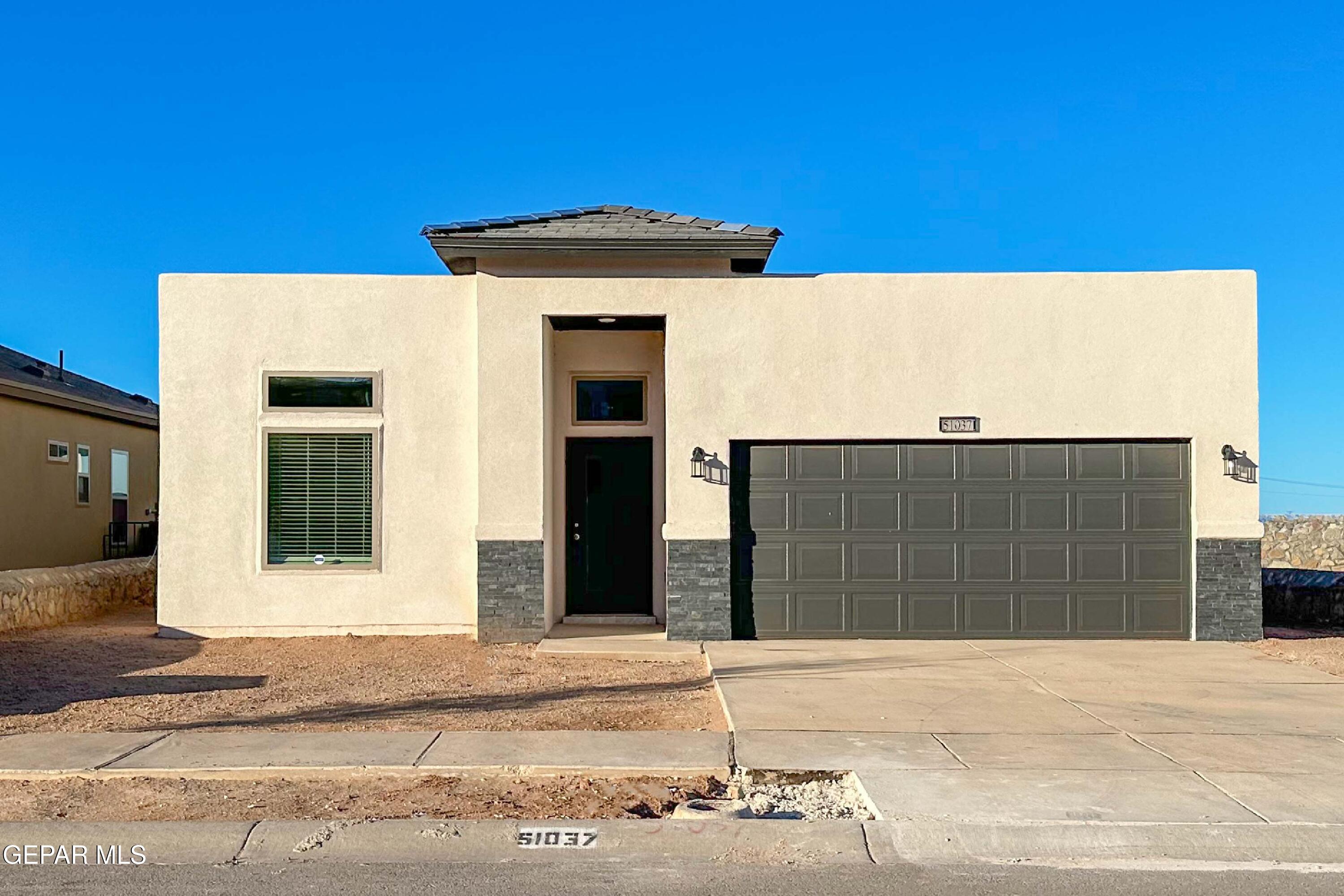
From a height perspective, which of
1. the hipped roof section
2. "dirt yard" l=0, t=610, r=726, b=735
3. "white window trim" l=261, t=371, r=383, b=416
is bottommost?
"dirt yard" l=0, t=610, r=726, b=735

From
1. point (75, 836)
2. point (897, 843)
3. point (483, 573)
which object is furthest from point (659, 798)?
point (483, 573)

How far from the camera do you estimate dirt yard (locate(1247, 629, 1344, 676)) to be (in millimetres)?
11539

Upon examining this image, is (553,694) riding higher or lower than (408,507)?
lower

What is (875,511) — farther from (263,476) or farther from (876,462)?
(263,476)

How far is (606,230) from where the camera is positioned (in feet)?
42.7

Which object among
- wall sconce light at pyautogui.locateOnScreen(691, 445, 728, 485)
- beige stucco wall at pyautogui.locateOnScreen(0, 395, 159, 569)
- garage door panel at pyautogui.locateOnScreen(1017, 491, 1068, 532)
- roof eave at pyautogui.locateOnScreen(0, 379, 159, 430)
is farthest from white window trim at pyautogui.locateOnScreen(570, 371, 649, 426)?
beige stucco wall at pyautogui.locateOnScreen(0, 395, 159, 569)

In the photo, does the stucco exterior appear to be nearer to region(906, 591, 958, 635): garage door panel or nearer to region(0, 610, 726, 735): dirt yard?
region(0, 610, 726, 735): dirt yard

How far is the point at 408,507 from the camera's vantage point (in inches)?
520

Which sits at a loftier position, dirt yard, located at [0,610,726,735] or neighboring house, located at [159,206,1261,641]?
neighboring house, located at [159,206,1261,641]

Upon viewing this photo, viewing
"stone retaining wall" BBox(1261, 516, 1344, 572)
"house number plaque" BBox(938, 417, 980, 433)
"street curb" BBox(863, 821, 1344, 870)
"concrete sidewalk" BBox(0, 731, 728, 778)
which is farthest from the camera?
"stone retaining wall" BBox(1261, 516, 1344, 572)

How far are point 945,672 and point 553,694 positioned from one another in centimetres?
379

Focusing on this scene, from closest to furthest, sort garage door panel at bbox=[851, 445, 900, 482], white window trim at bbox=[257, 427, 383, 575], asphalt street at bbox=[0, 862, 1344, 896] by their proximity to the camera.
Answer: asphalt street at bbox=[0, 862, 1344, 896] < garage door panel at bbox=[851, 445, 900, 482] < white window trim at bbox=[257, 427, 383, 575]

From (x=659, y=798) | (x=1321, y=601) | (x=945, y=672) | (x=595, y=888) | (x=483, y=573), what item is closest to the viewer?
(x=595, y=888)

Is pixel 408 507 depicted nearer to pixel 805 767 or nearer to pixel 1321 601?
pixel 805 767
